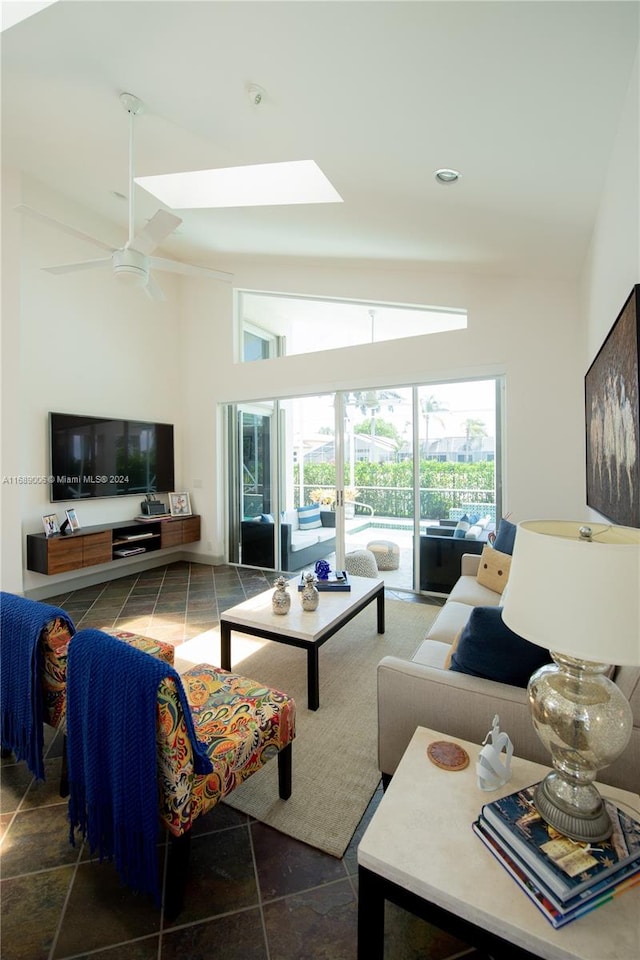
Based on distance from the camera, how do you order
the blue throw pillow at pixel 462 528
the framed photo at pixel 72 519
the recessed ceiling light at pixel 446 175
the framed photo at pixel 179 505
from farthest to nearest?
the framed photo at pixel 179 505
the framed photo at pixel 72 519
the blue throw pillow at pixel 462 528
the recessed ceiling light at pixel 446 175

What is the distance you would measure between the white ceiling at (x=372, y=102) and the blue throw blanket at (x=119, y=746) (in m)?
2.37

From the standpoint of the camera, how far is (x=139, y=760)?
1.24m

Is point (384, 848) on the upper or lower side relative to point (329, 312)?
lower

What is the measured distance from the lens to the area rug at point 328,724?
1.70 metres

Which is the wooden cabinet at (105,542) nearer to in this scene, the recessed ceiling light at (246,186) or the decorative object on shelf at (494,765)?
the recessed ceiling light at (246,186)

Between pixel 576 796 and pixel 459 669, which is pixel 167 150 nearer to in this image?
pixel 459 669

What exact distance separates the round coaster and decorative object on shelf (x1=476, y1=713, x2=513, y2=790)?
0.08 m

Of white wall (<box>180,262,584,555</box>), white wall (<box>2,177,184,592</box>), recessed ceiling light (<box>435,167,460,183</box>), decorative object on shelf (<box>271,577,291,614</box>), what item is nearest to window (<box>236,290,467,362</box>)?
white wall (<box>180,262,584,555</box>)

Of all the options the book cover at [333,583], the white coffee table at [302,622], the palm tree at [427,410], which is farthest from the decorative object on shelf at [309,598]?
the palm tree at [427,410]

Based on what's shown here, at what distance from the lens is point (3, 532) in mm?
3926

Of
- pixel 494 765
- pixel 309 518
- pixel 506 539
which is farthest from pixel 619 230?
pixel 309 518

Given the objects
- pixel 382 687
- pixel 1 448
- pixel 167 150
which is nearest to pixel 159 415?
pixel 1 448

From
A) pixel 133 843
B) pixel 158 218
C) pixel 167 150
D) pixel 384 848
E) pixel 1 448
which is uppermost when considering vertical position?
pixel 167 150

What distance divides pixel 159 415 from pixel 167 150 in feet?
10.5
